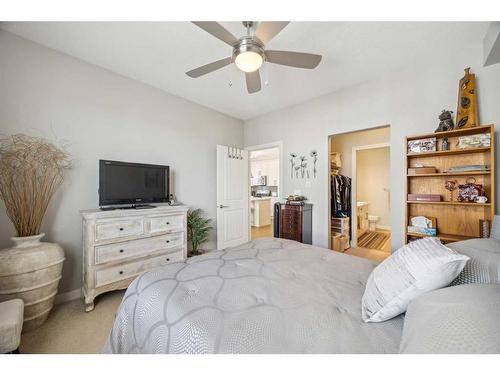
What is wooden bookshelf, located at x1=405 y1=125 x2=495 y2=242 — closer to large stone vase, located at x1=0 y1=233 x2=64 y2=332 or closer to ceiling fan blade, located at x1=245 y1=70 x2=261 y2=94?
ceiling fan blade, located at x1=245 y1=70 x2=261 y2=94

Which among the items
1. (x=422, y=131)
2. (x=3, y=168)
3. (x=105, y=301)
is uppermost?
(x=422, y=131)

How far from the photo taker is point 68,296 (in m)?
2.12

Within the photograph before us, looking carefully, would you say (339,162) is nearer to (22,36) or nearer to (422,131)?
(422,131)

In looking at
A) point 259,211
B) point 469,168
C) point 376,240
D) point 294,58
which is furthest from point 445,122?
point 259,211

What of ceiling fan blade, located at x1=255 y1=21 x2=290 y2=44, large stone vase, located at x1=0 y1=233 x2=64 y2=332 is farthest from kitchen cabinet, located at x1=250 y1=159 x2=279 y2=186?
large stone vase, located at x1=0 y1=233 x2=64 y2=332

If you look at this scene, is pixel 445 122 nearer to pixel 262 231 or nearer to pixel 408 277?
pixel 408 277

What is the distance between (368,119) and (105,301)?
12.3ft

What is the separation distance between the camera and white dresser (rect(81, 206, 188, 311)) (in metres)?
1.93

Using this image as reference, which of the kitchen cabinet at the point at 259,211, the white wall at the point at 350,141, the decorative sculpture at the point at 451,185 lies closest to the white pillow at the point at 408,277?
the decorative sculpture at the point at 451,185

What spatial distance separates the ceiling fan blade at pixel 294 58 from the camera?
5.11 feet

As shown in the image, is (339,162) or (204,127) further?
(339,162)

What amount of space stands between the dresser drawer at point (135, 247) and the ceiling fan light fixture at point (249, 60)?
6.56ft
